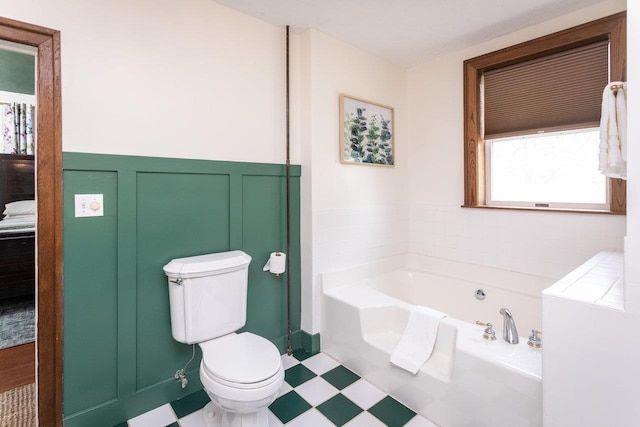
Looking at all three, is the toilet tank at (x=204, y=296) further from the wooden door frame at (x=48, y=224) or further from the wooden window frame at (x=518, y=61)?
the wooden window frame at (x=518, y=61)

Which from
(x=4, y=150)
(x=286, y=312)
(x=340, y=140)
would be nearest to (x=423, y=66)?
(x=340, y=140)

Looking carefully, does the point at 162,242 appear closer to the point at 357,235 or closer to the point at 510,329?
the point at 357,235

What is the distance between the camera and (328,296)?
2350 millimetres

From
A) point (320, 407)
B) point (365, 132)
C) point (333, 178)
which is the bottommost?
point (320, 407)

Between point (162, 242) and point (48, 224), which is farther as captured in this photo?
point (162, 242)

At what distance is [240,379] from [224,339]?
1.30 ft

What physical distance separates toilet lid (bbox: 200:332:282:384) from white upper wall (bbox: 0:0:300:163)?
3.63ft

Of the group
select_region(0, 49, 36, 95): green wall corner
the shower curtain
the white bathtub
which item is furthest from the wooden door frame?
the shower curtain

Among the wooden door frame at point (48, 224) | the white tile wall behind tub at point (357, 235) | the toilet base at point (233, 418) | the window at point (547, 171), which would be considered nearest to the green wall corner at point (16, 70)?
the wooden door frame at point (48, 224)

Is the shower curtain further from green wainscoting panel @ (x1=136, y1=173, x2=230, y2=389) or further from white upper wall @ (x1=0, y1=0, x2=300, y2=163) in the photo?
green wainscoting panel @ (x1=136, y1=173, x2=230, y2=389)

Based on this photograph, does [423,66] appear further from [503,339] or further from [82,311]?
[82,311]

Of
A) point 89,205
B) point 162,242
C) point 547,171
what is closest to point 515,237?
point 547,171

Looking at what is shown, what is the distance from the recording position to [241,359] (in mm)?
1542

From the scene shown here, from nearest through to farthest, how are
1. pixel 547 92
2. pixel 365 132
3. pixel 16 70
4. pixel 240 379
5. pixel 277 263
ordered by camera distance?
pixel 240 379 → pixel 277 263 → pixel 547 92 → pixel 16 70 → pixel 365 132
